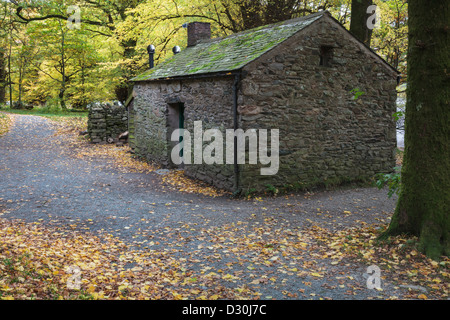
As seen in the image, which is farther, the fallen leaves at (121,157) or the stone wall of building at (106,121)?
the stone wall of building at (106,121)

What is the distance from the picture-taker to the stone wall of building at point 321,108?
32.3 feet

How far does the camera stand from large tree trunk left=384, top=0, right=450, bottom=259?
5387mm

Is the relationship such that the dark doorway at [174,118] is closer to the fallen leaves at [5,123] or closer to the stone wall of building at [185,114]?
the stone wall of building at [185,114]

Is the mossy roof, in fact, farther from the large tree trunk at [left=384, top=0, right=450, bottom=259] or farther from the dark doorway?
the large tree trunk at [left=384, top=0, right=450, bottom=259]

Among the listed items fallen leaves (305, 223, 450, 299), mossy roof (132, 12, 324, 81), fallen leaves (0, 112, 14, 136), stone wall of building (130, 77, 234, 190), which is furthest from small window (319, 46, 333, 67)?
fallen leaves (0, 112, 14, 136)

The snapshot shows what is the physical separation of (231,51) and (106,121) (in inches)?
Answer: 393

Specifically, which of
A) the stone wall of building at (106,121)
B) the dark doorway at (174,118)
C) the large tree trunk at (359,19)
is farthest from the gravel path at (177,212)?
the large tree trunk at (359,19)

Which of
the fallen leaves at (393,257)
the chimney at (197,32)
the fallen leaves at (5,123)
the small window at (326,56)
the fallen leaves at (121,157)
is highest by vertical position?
the chimney at (197,32)

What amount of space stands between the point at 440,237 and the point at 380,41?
1458 cm

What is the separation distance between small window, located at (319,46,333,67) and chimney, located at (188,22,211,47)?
642cm

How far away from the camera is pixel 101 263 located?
5.41 m

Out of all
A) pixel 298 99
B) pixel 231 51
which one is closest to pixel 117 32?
pixel 231 51

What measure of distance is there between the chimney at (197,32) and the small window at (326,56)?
253 inches

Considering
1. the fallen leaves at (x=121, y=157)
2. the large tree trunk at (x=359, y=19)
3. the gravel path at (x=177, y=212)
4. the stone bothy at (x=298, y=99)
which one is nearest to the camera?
the gravel path at (x=177, y=212)
